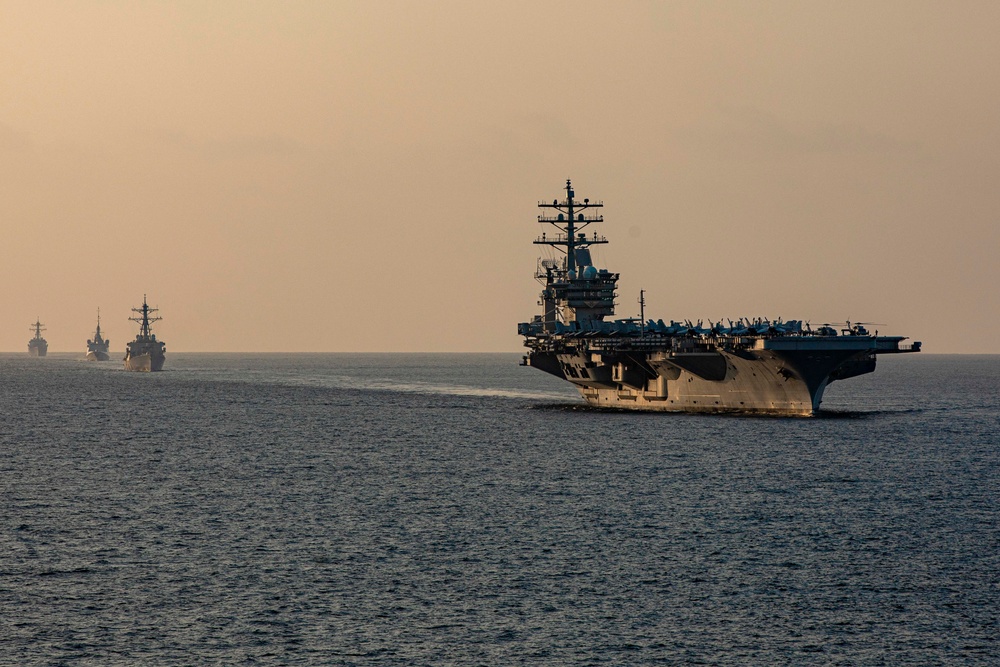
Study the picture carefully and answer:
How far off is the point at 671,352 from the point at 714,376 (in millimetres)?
3231

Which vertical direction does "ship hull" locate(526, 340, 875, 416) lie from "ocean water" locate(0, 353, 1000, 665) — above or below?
above

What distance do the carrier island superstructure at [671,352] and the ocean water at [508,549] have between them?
3.79m

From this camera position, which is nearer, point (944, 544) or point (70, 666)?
point (70, 666)

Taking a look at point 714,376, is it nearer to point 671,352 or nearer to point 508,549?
point 671,352

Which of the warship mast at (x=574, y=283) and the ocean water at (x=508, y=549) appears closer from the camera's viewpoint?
the ocean water at (x=508, y=549)

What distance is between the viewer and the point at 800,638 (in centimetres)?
2569

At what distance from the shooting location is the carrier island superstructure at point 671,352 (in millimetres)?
68875

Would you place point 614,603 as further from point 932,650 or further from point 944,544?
point 944,544

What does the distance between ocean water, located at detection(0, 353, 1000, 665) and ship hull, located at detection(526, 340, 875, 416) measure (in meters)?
3.07

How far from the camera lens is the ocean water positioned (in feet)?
83.5

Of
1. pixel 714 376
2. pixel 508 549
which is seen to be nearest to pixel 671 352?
pixel 714 376

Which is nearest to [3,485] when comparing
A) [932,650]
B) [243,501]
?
[243,501]

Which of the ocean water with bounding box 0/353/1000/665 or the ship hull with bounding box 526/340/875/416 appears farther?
the ship hull with bounding box 526/340/875/416

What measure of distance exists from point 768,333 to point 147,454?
121 ft
